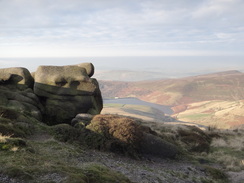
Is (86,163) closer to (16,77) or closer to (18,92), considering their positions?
(18,92)

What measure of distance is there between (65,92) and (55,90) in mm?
1577

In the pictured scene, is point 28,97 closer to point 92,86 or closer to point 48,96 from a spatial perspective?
point 48,96

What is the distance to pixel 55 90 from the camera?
120ft

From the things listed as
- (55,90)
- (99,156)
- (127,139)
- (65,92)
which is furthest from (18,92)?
(99,156)

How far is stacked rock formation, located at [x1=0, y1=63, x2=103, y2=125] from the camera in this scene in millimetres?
35156

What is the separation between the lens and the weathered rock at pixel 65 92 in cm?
3566

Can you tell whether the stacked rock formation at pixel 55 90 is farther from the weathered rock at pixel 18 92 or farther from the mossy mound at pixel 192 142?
the mossy mound at pixel 192 142

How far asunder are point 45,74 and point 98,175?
28.1 metres

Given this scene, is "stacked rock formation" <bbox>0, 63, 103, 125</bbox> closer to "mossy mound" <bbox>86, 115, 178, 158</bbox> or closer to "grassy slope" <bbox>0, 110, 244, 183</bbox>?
"grassy slope" <bbox>0, 110, 244, 183</bbox>

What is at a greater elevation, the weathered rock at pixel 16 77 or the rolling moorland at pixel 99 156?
the weathered rock at pixel 16 77

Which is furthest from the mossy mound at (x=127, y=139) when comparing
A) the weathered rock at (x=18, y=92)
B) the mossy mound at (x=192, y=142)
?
the weathered rock at (x=18, y=92)

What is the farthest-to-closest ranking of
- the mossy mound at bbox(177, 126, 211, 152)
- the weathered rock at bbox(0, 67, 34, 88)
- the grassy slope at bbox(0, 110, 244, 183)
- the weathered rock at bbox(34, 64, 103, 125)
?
1. the weathered rock at bbox(0, 67, 34, 88)
2. the weathered rock at bbox(34, 64, 103, 125)
3. the mossy mound at bbox(177, 126, 211, 152)
4. the grassy slope at bbox(0, 110, 244, 183)

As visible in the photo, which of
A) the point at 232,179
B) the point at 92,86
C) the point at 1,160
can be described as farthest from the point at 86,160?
the point at 92,86

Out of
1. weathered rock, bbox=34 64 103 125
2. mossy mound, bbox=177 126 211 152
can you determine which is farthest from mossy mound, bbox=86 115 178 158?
weathered rock, bbox=34 64 103 125
